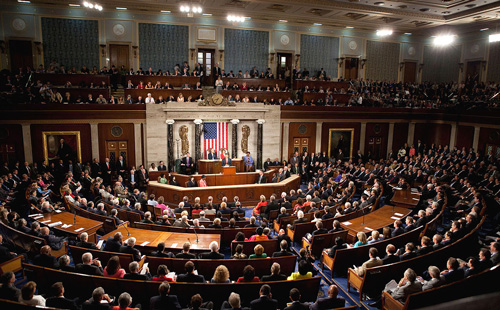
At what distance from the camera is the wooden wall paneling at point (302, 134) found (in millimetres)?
17750

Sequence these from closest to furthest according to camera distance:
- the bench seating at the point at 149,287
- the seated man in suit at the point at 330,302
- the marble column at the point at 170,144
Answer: the seated man in suit at the point at 330,302 < the bench seating at the point at 149,287 < the marble column at the point at 170,144

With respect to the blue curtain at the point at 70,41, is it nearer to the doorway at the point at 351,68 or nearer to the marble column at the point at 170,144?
the marble column at the point at 170,144

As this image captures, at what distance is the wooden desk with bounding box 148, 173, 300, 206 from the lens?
39.5ft

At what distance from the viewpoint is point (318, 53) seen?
22.1m

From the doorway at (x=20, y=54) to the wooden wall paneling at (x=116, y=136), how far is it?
6.88 m

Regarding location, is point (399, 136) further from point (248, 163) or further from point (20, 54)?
point (20, 54)

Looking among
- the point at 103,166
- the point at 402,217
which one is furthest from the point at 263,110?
the point at 402,217

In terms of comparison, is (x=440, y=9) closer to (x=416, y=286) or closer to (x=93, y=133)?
(x=416, y=286)

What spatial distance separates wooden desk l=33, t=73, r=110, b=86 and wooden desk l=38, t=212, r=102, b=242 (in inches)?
414

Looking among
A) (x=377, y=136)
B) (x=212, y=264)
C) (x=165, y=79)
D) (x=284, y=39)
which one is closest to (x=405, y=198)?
(x=212, y=264)

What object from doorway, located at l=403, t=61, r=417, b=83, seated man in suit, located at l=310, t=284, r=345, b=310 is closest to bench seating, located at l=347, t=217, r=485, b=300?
seated man in suit, located at l=310, t=284, r=345, b=310

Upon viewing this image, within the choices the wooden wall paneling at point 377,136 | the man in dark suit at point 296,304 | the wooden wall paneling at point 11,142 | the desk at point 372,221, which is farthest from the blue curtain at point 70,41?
the man in dark suit at point 296,304

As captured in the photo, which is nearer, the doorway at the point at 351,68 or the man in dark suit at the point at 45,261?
the man in dark suit at the point at 45,261

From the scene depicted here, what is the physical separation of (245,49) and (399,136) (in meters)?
11.4
